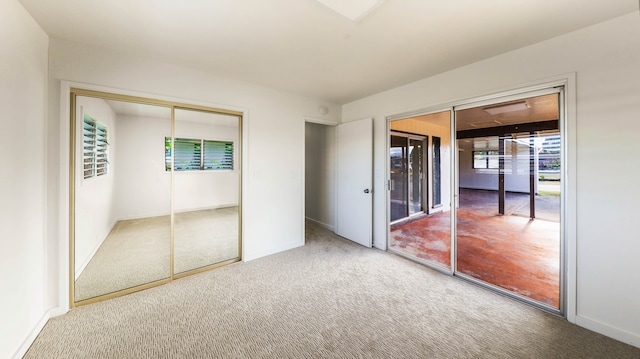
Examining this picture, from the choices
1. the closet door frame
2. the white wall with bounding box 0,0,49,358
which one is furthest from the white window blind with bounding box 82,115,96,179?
the white wall with bounding box 0,0,49,358

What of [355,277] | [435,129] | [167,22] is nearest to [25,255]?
[167,22]

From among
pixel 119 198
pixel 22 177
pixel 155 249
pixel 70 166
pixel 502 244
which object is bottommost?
pixel 502 244

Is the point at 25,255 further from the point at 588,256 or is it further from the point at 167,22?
the point at 588,256

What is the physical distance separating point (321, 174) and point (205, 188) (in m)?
2.50

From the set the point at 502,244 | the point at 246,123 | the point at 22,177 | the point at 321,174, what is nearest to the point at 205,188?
the point at 246,123

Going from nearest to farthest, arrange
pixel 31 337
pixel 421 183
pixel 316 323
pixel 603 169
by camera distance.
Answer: pixel 31 337 < pixel 603 169 < pixel 316 323 < pixel 421 183

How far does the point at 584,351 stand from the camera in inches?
64.5

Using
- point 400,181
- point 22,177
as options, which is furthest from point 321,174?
point 22,177

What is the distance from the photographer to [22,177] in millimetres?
1673

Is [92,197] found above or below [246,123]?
below

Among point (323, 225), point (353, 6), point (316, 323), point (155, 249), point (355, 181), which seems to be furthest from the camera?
point (323, 225)

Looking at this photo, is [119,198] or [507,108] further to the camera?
[119,198]

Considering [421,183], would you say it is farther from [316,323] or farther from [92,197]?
[92,197]

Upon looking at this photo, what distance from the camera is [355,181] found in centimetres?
396
